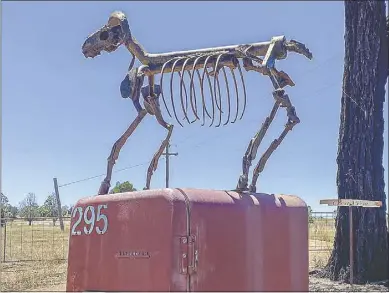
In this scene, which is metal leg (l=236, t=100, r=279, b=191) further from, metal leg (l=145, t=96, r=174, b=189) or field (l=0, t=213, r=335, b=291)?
field (l=0, t=213, r=335, b=291)

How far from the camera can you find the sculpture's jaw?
477 centimetres

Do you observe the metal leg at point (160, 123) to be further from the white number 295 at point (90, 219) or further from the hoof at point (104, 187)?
the white number 295 at point (90, 219)

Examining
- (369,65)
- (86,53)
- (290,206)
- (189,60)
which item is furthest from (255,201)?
(369,65)

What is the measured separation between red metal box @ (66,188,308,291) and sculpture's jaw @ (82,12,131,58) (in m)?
1.71

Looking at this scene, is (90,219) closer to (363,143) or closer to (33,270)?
(363,143)

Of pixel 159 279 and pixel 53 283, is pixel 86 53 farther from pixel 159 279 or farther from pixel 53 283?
pixel 53 283

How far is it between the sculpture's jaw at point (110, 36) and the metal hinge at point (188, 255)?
8.02 ft

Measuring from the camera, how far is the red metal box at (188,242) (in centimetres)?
302

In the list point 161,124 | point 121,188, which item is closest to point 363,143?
point 121,188

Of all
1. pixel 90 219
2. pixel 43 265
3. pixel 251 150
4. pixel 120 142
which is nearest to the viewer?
pixel 90 219

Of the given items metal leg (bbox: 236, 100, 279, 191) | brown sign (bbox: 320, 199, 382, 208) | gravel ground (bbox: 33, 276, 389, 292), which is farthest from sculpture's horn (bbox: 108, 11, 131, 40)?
gravel ground (bbox: 33, 276, 389, 292)

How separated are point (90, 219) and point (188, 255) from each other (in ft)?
3.01

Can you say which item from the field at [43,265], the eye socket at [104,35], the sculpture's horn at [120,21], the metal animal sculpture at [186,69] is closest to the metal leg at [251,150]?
the metal animal sculpture at [186,69]

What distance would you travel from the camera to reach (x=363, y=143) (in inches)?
383
